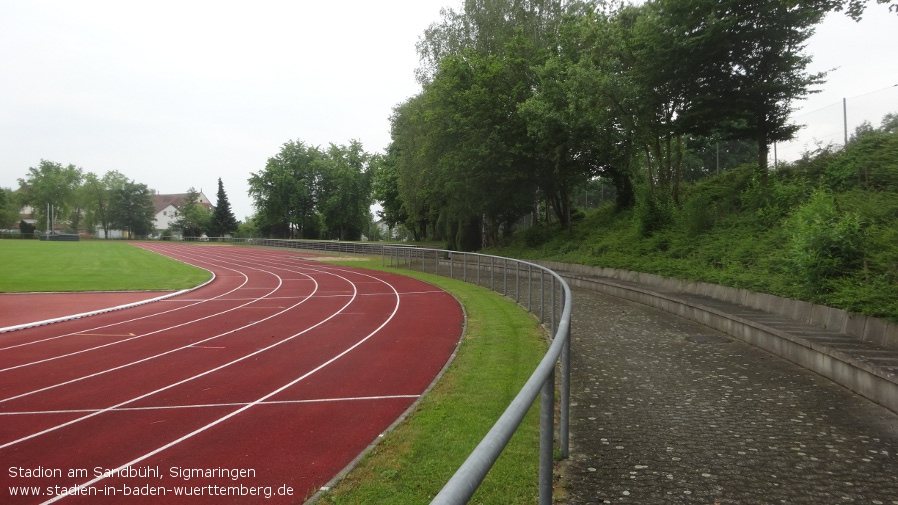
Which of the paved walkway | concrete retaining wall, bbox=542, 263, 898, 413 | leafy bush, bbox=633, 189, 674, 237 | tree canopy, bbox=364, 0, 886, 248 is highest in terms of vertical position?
tree canopy, bbox=364, 0, 886, 248

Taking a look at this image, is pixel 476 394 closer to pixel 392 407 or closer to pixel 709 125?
pixel 392 407

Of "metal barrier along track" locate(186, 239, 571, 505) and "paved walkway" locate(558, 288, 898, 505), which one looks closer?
"metal barrier along track" locate(186, 239, 571, 505)

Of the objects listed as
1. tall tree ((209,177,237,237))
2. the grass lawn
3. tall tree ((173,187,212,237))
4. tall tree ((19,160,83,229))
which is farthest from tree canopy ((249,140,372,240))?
tall tree ((19,160,83,229))

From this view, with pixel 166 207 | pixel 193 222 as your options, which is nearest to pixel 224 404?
pixel 193 222

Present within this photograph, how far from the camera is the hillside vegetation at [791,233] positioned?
8.37m

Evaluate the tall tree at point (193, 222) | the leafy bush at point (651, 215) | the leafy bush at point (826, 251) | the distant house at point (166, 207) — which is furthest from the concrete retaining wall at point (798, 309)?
the distant house at point (166, 207)

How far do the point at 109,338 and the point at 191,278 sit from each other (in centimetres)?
1418

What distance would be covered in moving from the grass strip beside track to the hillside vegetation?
4.51 meters

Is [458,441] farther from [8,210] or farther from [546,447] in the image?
[8,210]

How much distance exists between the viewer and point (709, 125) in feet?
57.7

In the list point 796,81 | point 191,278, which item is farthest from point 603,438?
point 191,278

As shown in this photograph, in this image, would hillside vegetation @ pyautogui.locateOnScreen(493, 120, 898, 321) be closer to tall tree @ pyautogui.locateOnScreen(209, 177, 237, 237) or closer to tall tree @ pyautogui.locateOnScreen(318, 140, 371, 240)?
tall tree @ pyautogui.locateOnScreen(318, 140, 371, 240)

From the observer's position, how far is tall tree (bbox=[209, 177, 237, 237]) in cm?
8856

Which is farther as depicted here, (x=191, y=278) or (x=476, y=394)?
(x=191, y=278)
